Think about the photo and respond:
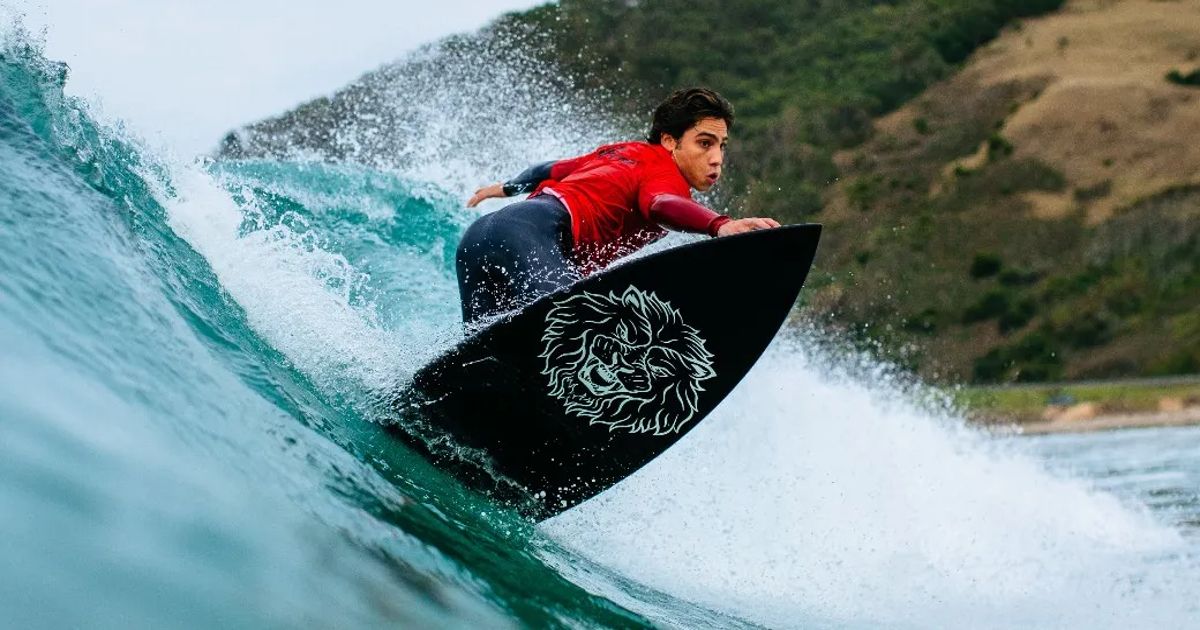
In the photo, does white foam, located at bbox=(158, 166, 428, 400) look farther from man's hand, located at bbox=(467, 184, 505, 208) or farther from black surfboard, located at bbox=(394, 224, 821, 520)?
man's hand, located at bbox=(467, 184, 505, 208)

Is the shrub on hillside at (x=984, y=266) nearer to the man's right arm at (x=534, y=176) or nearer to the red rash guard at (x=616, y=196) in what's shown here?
the man's right arm at (x=534, y=176)

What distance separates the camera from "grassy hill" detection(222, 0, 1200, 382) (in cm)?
5359

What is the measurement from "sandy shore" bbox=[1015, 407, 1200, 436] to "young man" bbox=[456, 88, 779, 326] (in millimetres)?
32535

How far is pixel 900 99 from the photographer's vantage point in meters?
Answer: 65.5

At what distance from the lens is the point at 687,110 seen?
5.10 meters

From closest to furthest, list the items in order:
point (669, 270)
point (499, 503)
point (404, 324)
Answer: point (669, 270), point (499, 503), point (404, 324)

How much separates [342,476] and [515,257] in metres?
1.29

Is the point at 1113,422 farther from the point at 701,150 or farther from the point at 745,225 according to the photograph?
the point at 745,225

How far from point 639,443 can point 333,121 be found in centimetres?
1182

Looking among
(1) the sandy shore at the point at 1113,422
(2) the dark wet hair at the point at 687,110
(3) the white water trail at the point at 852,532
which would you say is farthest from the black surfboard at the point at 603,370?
(1) the sandy shore at the point at 1113,422

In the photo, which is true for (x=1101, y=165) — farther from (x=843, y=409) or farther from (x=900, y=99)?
(x=843, y=409)

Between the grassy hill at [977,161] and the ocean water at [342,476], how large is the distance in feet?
115

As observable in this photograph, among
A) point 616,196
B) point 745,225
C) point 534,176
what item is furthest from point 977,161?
point 745,225

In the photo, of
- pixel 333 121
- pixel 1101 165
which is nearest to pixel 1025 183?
pixel 1101 165
